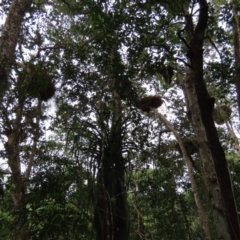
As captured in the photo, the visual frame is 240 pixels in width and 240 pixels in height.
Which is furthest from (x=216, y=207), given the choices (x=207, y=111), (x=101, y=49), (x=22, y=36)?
(x=22, y=36)

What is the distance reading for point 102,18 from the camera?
143 inches

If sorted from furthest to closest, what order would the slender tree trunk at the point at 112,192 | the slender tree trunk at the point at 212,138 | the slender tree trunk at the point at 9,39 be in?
1. the slender tree trunk at the point at 9,39
2. the slender tree trunk at the point at 112,192
3. the slender tree trunk at the point at 212,138

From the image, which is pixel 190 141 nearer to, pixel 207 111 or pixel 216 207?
pixel 216 207

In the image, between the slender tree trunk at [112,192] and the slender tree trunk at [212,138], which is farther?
the slender tree trunk at [112,192]

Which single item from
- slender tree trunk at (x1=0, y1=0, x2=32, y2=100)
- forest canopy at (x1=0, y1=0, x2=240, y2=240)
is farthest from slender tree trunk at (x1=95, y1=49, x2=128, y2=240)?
slender tree trunk at (x1=0, y1=0, x2=32, y2=100)

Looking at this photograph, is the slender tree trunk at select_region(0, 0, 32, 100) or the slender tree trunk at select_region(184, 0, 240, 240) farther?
the slender tree trunk at select_region(0, 0, 32, 100)

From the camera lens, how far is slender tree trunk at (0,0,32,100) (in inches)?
144

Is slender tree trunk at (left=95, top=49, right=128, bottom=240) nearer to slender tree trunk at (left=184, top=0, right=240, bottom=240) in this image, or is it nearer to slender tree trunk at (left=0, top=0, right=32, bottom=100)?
slender tree trunk at (left=184, top=0, right=240, bottom=240)

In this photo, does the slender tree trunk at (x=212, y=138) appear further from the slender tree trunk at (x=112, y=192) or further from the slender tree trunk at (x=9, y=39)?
the slender tree trunk at (x=9, y=39)

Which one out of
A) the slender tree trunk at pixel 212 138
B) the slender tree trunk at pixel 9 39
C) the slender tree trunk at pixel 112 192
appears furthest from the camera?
the slender tree trunk at pixel 9 39

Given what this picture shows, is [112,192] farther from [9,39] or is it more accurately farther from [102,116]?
[9,39]

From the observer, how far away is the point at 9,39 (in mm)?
3865

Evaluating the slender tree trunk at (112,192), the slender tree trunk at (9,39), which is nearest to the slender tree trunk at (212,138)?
the slender tree trunk at (112,192)

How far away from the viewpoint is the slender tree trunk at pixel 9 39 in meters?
3.65
